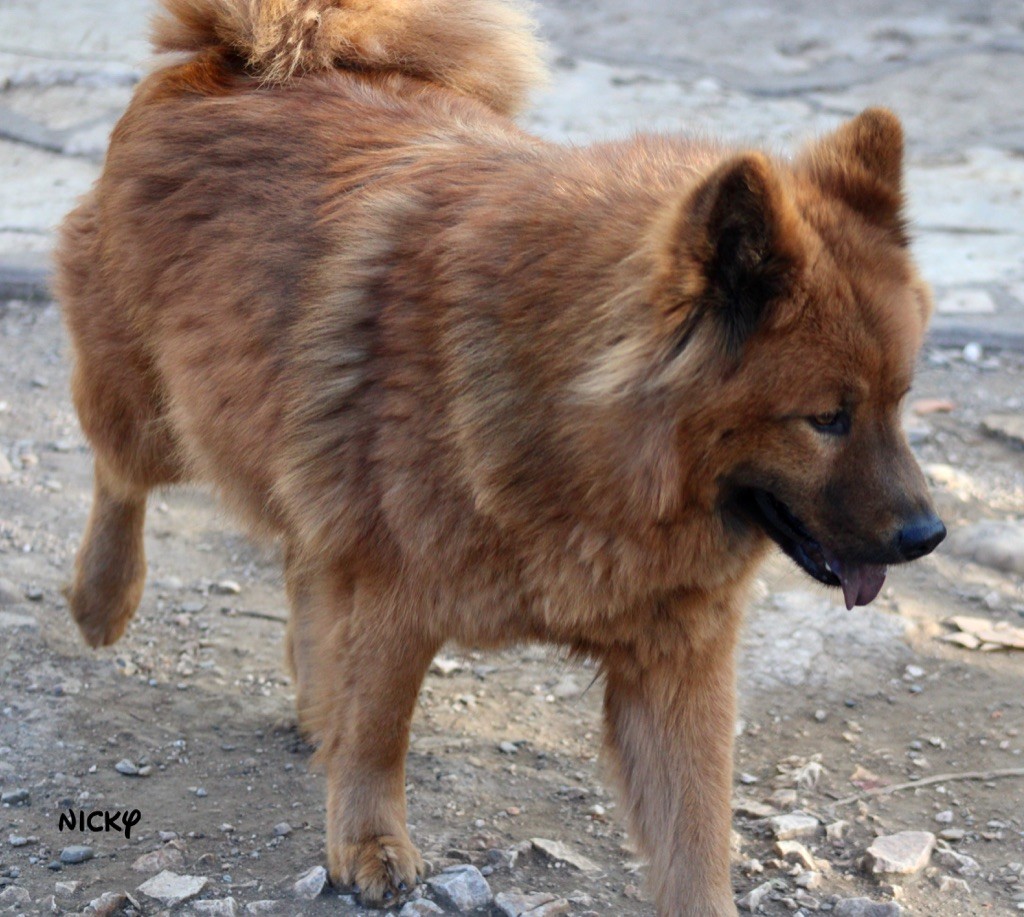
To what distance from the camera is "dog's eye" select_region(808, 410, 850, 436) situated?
258cm

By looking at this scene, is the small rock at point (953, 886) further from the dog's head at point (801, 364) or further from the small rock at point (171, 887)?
the small rock at point (171, 887)

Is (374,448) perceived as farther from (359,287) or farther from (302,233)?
(302,233)

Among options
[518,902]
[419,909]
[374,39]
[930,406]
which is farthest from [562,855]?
[930,406]

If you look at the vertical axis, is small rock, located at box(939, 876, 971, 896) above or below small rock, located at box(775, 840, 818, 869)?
above

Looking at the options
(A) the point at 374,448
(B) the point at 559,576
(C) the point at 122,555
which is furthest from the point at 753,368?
(C) the point at 122,555

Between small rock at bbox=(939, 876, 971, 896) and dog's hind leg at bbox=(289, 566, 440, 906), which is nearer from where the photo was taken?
dog's hind leg at bbox=(289, 566, 440, 906)

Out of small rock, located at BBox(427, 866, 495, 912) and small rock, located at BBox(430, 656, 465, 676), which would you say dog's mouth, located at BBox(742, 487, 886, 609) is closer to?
A: small rock, located at BBox(427, 866, 495, 912)

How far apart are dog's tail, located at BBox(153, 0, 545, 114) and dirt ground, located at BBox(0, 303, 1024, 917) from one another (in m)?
1.33

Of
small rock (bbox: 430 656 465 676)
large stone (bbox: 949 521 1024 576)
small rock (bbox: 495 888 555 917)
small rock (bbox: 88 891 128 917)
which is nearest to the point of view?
small rock (bbox: 88 891 128 917)

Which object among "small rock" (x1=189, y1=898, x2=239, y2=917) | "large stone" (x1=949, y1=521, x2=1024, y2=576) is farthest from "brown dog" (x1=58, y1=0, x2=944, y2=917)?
"large stone" (x1=949, y1=521, x2=1024, y2=576)

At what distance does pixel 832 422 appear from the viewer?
2594mm

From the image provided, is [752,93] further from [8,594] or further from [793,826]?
[793,826]

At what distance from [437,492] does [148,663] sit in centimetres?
170

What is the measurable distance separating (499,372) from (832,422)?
68 cm
